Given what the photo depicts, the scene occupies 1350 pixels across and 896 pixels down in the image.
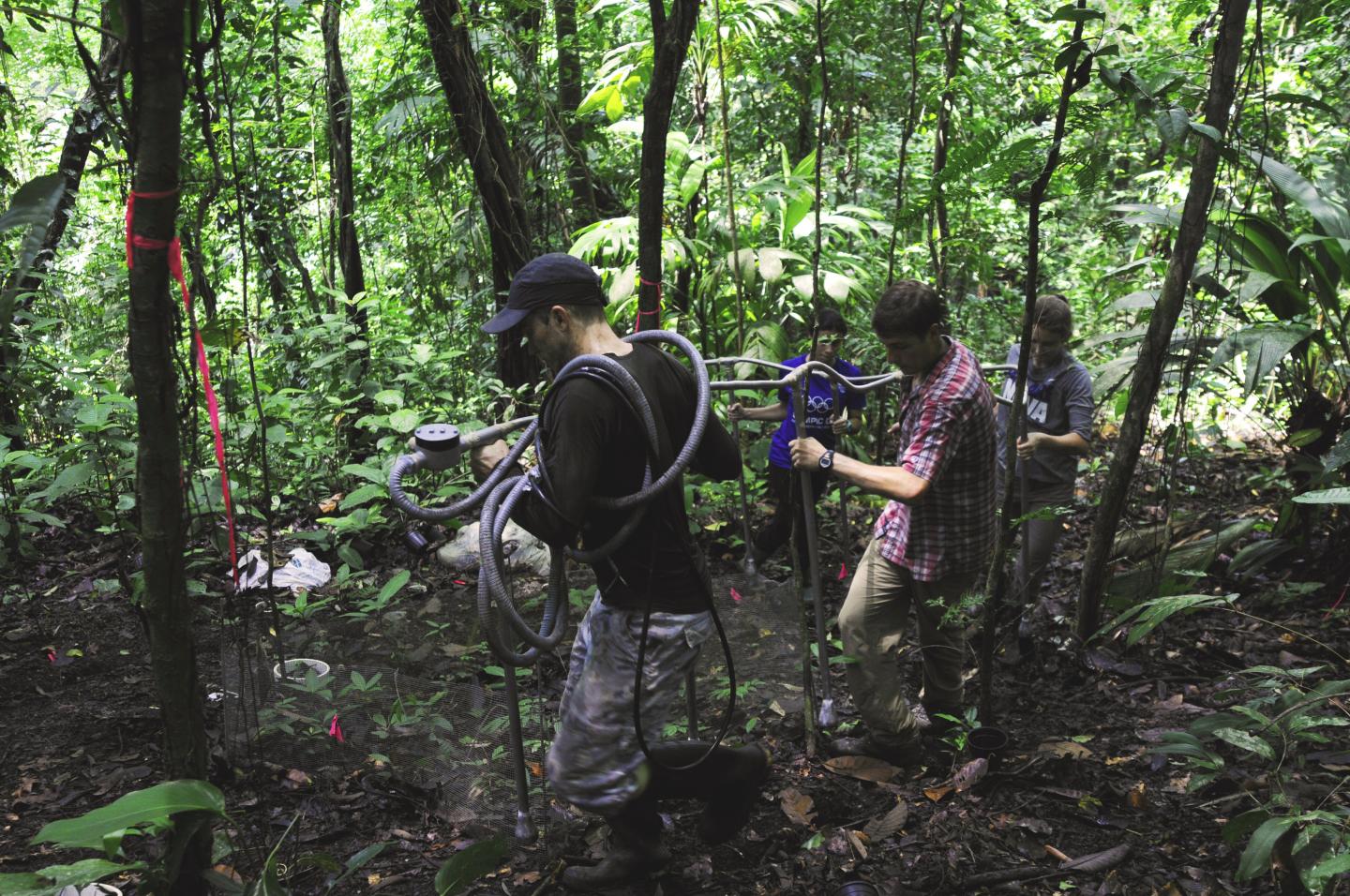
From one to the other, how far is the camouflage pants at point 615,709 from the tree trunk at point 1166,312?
224cm

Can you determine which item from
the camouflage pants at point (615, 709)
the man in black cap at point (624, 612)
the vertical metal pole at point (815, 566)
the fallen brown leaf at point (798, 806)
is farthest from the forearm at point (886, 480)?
the fallen brown leaf at point (798, 806)

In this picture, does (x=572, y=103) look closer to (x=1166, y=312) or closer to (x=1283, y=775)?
(x=1166, y=312)

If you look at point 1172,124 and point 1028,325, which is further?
point 1028,325

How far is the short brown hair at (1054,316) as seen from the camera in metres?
4.45

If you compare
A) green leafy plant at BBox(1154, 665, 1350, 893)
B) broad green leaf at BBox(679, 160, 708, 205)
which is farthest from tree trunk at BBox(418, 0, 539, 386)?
green leafy plant at BBox(1154, 665, 1350, 893)

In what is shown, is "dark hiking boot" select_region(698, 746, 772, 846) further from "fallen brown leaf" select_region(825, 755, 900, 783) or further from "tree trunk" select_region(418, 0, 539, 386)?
"tree trunk" select_region(418, 0, 539, 386)

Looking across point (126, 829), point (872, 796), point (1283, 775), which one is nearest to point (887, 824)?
point (872, 796)

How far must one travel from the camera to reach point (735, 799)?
2.81 metres

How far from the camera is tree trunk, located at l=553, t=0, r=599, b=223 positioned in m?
5.85

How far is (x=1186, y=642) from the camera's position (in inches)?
172

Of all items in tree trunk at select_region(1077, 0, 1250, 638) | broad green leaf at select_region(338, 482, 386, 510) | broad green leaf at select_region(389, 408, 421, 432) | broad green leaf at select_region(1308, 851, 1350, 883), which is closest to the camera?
broad green leaf at select_region(1308, 851, 1350, 883)

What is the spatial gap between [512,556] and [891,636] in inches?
98.2

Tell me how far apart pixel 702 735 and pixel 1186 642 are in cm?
233

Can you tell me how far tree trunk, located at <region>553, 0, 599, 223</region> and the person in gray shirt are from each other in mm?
2659
